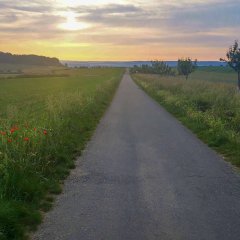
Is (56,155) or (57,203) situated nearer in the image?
(57,203)

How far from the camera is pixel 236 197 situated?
728cm

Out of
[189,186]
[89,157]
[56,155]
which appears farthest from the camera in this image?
[89,157]

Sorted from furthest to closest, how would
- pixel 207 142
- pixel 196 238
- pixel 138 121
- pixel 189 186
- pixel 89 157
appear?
pixel 138 121
pixel 207 142
pixel 89 157
pixel 189 186
pixel 196 238

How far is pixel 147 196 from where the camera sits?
7203 mm

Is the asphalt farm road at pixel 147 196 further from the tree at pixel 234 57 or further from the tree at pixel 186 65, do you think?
the tree at pixel 186 65

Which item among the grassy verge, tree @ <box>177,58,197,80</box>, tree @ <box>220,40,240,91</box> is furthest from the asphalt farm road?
tree @ <box>177,58,197,80</box>

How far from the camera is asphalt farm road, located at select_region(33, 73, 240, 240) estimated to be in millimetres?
5641

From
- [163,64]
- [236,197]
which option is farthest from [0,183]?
[163,64]

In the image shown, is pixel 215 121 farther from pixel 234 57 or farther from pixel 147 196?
pixel 234 57

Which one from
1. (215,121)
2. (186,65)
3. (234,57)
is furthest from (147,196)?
(186,65)

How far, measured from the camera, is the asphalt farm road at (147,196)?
564 cm

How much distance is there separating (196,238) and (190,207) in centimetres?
127

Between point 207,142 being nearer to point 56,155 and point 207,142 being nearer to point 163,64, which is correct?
point 56,155

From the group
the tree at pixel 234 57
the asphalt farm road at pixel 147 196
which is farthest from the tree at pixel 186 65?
the asphalt farm road at pixel 147 196
